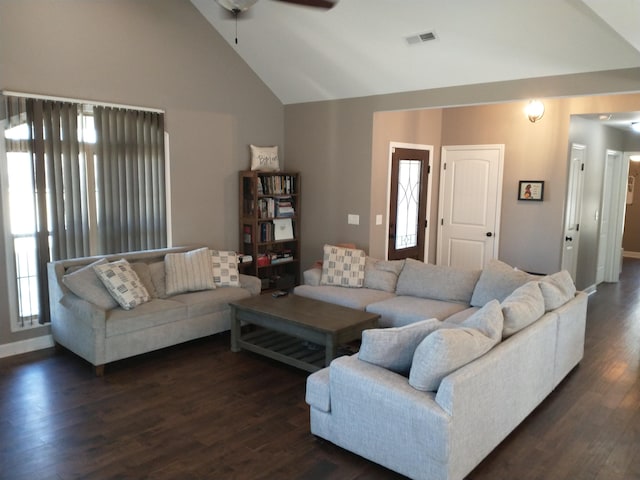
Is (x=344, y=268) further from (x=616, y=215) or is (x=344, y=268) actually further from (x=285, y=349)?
(x=616, y=215)

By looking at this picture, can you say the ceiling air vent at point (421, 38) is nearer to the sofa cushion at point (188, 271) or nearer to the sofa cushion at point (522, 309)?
the sofa cushion at point (522, 309)

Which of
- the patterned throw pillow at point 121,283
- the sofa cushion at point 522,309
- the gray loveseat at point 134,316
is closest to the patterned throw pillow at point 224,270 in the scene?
the gray loveseat at point 134,316

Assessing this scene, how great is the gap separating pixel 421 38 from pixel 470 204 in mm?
2949

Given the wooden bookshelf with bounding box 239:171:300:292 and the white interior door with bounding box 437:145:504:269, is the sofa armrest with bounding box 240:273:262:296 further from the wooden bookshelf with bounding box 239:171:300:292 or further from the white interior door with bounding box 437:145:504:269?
the white interior door with bounding box 437:145:504:269

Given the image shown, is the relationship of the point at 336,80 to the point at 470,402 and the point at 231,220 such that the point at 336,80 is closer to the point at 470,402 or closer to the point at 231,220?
the point at 231,220

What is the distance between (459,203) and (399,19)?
324 cm

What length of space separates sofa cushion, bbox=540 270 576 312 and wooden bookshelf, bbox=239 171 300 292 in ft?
11.2

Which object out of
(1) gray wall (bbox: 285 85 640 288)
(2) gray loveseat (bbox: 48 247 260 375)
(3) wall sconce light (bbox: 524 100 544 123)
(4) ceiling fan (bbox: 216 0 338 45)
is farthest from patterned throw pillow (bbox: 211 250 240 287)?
(3) wall sconce light (bbox: 524 100 544 123)

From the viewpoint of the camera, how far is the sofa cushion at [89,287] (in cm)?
432

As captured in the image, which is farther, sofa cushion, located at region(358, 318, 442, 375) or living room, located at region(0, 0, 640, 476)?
living room, located at region(0, 0, 640, 476)

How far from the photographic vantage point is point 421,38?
4.73m

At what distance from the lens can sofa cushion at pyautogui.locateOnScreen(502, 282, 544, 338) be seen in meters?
3.26

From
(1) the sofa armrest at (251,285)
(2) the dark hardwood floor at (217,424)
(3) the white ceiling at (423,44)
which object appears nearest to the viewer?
(2) the dark hardwood floor at (217,424)

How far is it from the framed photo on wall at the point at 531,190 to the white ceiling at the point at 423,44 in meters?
1.96
